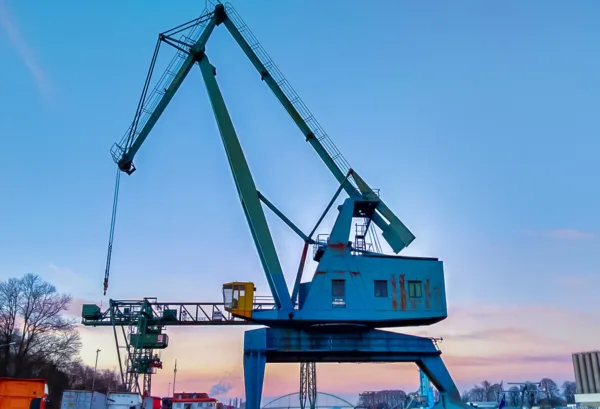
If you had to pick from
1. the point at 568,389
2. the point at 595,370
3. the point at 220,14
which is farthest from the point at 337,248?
the point at 568,389

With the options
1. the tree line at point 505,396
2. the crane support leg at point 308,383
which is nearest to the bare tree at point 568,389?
the tree line at point 505,396

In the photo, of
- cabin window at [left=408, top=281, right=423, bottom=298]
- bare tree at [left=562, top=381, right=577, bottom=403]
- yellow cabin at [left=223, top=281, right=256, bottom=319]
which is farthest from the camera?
bare tree at [left=562, top=381, right=577, bottom=403]

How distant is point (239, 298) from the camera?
82.2 ft

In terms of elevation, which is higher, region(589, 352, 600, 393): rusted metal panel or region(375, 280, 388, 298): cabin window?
region(375, 280, 388, 298): cabin window

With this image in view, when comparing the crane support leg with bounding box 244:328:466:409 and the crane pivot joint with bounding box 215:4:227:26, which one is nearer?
the crane support leg with bounding box 244:328:466:409

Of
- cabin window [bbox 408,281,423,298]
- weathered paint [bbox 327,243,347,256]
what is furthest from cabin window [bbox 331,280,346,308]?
cabin window [bbox 408,281,423,298]

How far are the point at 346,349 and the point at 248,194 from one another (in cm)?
942

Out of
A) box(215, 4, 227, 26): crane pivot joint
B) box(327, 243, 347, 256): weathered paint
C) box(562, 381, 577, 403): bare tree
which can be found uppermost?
box(215, 4, 227, 26): crane pivot joint

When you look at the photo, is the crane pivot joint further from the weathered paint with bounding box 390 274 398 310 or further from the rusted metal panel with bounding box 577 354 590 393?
A: the rusted metal panel with bounding box 577 354 590 393

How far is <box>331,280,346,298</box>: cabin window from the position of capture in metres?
25.1

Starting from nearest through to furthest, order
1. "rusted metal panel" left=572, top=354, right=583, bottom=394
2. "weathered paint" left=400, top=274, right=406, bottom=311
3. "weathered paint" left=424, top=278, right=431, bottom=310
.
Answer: "weathered paint" left=400, top=274, right=406, bottom=311 < "weathered paint" left=424, top=278, right=431, bottom=310 < "rusted metal panel" left=572, top=354, right=583, bottom=394

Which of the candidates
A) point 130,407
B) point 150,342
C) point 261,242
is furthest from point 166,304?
point 261,242

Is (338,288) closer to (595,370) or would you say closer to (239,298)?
(239,298)

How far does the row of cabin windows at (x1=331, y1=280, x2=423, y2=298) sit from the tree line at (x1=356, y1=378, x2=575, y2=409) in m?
8.93
